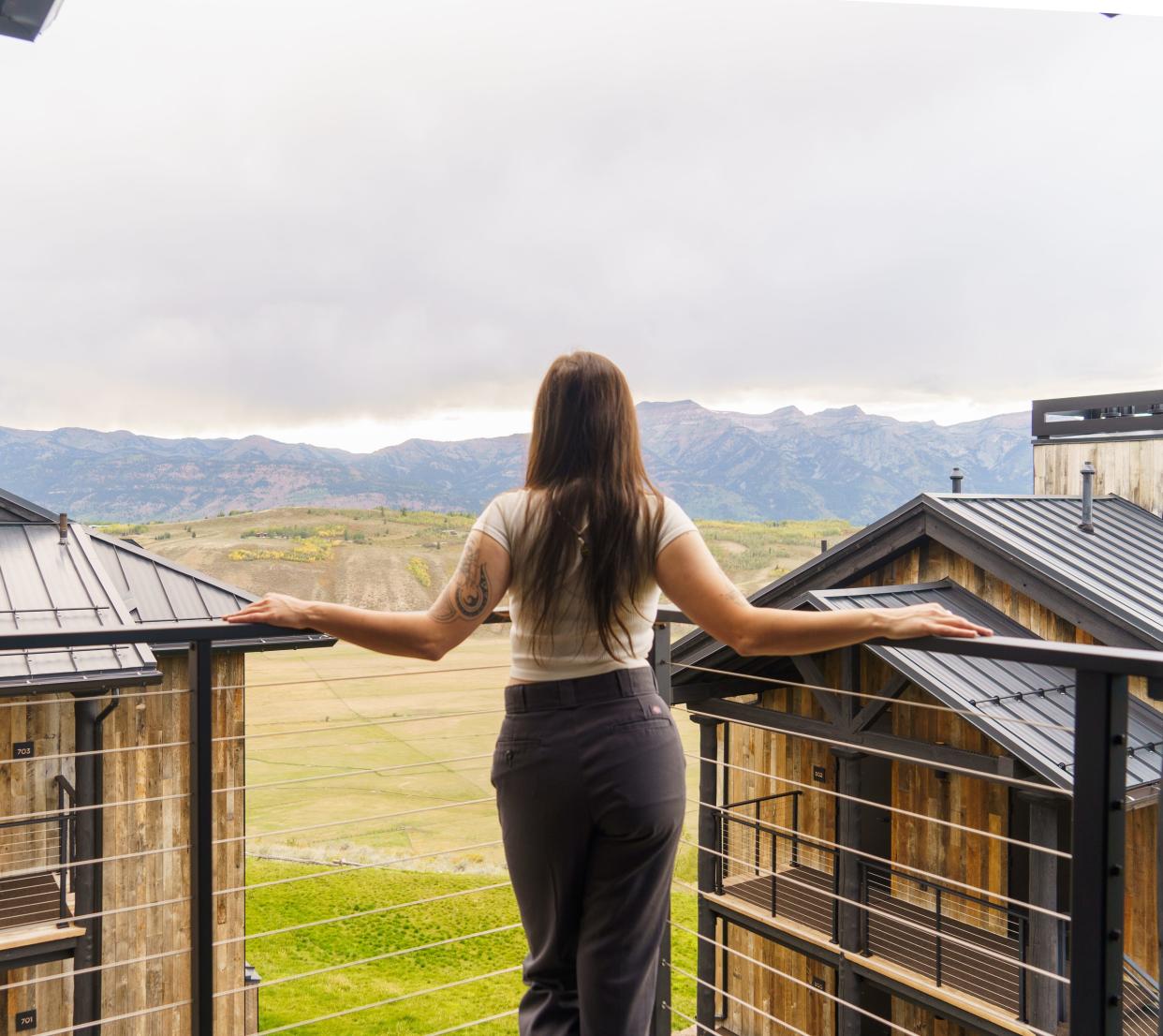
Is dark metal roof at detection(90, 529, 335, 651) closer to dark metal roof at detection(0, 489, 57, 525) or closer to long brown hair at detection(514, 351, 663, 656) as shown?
dark metal roof at detection(0, 489, 57, 525)

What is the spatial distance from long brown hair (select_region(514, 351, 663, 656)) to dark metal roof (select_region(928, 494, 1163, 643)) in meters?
5.49

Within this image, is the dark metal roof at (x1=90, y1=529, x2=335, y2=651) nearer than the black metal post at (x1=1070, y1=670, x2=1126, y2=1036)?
No

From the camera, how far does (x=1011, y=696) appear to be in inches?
240

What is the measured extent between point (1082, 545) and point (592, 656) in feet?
23.4

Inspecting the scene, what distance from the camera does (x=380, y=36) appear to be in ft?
151

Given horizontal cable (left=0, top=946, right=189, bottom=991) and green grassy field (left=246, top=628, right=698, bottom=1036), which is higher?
horizontal cable (left=0, top=946, right=189, bottom=991)

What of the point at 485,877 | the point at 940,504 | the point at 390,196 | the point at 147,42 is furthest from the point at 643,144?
the point at 940,504

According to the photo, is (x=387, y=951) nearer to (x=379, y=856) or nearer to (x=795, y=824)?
(x=379, y=856)

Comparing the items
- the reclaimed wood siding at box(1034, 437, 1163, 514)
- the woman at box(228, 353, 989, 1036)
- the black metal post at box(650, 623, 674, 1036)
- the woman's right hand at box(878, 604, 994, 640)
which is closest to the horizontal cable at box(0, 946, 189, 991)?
the woman at box(228, 353, 989, 1036)

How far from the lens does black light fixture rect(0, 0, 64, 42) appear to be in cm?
234

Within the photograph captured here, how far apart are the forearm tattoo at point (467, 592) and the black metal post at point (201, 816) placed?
1.54 ft

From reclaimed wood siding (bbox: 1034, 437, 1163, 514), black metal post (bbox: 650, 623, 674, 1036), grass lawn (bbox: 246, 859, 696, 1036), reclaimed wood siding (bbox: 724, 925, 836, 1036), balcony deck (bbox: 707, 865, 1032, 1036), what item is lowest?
grass lawn (bbox: 246, 859, 696, 1036)

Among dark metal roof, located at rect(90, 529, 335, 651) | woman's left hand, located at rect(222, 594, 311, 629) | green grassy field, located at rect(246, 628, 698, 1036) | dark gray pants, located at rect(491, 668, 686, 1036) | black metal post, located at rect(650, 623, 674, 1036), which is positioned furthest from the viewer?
green grassy field, located at rect(246, 628, 698, 1036)

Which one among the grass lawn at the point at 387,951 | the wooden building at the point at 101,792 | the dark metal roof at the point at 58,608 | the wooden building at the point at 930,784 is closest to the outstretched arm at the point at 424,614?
the wooden building at the point at 930,784
